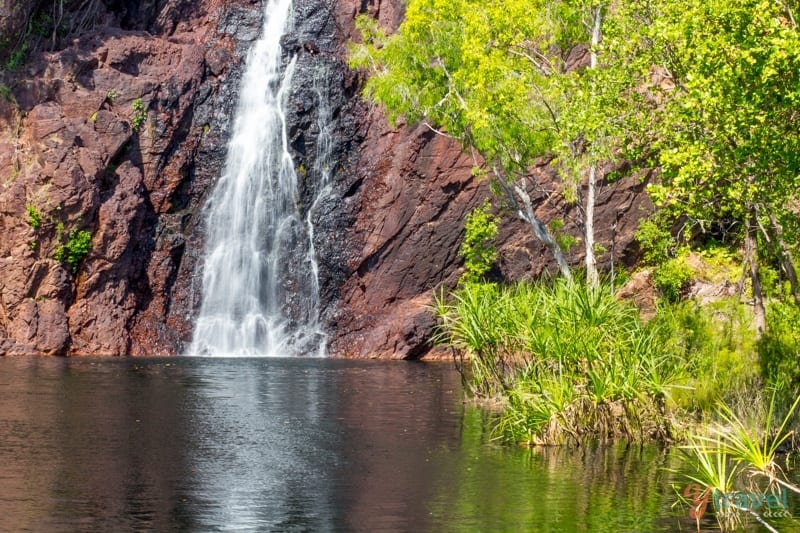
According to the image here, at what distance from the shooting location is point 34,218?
45.0 meters

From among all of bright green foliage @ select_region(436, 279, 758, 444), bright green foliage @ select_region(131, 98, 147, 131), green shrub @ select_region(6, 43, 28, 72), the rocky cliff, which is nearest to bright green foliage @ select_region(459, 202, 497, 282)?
the rocky cliff

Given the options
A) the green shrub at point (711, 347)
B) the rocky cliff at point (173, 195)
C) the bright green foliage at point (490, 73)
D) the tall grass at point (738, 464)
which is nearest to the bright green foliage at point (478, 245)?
the rocky cliff at point (173, 195)

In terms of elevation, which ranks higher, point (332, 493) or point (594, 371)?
point (594, 371)

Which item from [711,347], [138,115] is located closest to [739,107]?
[711,347]

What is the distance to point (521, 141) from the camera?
33.4 meters

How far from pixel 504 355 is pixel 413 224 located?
19942 millimetres

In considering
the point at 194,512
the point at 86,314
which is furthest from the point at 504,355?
the point at 86,314

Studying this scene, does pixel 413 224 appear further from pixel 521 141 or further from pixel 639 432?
pixel 639 432

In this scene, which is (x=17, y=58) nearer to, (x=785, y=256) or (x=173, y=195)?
(x=173, y=195)

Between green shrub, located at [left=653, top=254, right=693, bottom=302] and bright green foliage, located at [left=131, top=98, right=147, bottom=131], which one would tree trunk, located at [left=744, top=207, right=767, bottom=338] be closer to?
green shrub, located at [left=653, top=254, right=693, bottom=302]

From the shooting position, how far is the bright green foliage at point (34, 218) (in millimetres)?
44906

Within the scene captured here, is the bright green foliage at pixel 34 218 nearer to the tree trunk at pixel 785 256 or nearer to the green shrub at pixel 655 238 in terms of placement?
the green shrub at pixel 655 238

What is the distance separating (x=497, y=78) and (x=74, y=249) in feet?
71.7

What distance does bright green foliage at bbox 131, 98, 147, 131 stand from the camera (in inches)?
1935
